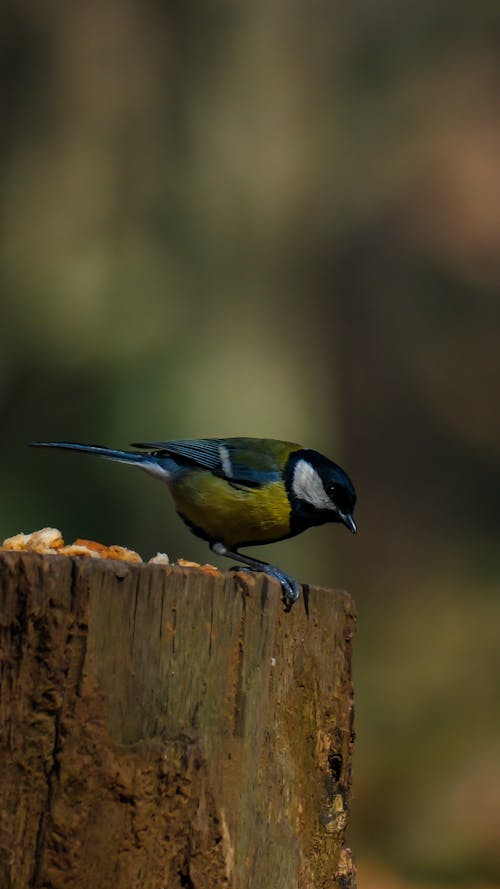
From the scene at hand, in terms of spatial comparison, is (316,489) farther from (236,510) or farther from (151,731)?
(151,731)

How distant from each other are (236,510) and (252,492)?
0.08 m

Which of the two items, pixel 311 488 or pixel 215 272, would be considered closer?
pixel 311 488

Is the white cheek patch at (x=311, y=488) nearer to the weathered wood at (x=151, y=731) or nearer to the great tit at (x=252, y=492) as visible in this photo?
the great tit at (x=252, y=492)

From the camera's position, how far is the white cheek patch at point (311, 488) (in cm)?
311

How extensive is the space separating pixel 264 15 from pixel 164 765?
5.40m

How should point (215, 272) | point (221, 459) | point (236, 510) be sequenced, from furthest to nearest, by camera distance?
1. point (215, 272)
2. point (221, 459)
3. point (236, 510)

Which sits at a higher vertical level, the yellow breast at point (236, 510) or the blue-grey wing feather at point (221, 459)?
the blue-grey wing feather at point (221, 459)

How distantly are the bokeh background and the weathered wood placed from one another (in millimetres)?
3254

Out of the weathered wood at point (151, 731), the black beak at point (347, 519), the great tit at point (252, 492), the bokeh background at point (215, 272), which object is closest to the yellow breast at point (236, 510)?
the great tit at point (252, 492)

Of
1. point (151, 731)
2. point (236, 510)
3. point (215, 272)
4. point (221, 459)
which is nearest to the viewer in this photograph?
point (151, 731)

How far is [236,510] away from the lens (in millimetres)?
3059

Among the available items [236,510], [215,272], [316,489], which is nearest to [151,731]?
[236,510]

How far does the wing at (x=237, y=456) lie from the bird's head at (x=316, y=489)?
0.05m

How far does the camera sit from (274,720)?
2.11m
